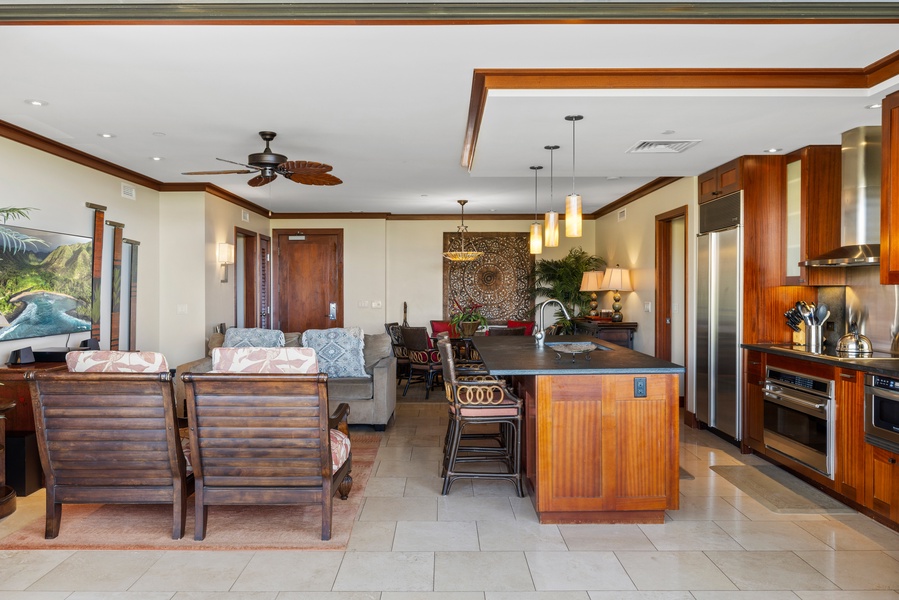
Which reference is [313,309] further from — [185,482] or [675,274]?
[185,482]

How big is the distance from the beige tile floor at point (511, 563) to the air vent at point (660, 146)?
2455mm

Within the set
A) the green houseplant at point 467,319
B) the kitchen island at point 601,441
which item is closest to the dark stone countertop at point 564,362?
the kitchen island at point 601,441

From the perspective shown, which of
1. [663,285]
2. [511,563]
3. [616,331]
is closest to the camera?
[511,563]

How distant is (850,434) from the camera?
3.47 metres

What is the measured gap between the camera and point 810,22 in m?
2.58

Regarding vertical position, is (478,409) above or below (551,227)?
below

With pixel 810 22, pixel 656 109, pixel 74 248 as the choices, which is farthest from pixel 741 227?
pixel 74 248

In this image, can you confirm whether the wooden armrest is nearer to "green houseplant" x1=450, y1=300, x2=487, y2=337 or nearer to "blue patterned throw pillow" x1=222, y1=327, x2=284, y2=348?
"blue patterned throw pillow" x1=222, y1=327, x2=284, y2=348

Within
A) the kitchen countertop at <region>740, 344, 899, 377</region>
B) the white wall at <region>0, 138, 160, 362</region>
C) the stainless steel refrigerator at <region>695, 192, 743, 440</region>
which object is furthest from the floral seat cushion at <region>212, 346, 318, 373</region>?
the stainless steel refrigerator at <region>695, 192, 743, 440</region>

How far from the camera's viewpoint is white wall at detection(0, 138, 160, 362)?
4.39 m

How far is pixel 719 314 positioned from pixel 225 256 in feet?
17.9

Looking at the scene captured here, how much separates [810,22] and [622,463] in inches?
90.0

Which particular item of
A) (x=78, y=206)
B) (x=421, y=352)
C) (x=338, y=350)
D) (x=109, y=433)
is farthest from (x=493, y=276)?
(x=109, y=433)

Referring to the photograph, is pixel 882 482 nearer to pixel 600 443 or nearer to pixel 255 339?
pixel 600 443
